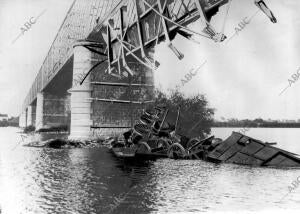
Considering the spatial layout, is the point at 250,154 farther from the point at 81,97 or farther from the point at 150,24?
the point at 81,97

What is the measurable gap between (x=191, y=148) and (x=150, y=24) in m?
7.18

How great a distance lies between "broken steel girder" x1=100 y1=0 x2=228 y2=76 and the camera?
14.3 metres

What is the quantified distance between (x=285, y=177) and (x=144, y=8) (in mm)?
11291

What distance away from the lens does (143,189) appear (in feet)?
35.4

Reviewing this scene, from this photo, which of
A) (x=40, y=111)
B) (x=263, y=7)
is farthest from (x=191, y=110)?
(x=40, y=111)

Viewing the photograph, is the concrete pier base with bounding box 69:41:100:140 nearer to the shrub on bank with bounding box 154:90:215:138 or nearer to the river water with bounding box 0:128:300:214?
the shrub on bank with bounding box 154:90:215:138

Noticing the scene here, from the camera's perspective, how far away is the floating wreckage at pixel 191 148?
56.7 ft

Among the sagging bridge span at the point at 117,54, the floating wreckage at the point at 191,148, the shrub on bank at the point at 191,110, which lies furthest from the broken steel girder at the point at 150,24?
the shrub on bank at the point at 191,110

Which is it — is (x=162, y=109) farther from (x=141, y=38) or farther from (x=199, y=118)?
(x=199, y=118)

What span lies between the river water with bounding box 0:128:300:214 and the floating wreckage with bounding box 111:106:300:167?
5.09 feet

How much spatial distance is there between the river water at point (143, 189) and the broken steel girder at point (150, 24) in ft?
16.8

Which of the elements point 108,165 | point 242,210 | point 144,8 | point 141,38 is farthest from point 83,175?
point 144,8

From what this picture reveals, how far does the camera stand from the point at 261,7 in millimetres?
12305

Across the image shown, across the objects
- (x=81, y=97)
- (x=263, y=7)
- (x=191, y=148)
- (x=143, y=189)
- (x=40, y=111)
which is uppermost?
(x=263, y=7)
